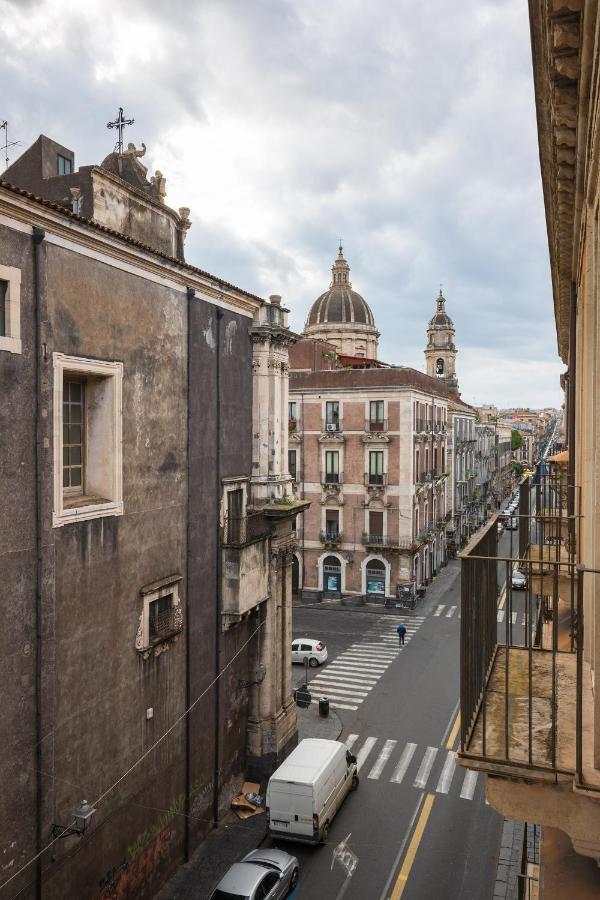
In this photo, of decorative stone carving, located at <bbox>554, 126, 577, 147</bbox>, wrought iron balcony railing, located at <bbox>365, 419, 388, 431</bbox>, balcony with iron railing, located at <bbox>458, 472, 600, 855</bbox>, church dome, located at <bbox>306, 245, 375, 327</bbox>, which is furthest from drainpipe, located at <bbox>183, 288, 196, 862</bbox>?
church dome, located at <bbox>306, 245, 375, 327</bbox>

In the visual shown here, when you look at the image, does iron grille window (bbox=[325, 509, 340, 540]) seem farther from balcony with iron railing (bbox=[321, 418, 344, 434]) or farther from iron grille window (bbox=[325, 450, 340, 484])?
balcony with iron railing (bbox=[321, 418, 344, 434])

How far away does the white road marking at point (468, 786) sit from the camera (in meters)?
20.5

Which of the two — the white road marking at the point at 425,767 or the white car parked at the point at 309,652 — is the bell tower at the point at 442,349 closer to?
the white car parked at the point at 309,652

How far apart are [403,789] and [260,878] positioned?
7.33m

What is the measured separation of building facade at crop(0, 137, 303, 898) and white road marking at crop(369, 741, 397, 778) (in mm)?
3012

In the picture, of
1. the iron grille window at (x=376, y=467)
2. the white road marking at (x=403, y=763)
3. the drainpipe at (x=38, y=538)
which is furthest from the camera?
the iron grille window at (x=376, y=467)

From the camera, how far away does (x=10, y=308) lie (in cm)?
1170

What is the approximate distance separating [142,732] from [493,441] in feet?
258

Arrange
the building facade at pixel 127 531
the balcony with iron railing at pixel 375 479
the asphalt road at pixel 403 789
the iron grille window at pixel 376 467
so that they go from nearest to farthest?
the building facade at pixel 127 531 → the asphalt road at pixel 403 789 → the balcony with iron railing at pixel 375 479 → the iron grille window at pixel 376 467

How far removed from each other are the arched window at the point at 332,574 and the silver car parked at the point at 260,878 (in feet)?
90.6

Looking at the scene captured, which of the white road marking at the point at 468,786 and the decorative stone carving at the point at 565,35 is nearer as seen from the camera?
the decorative stone carving at the point at 565,35

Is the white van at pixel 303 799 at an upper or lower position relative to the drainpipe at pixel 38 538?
lower

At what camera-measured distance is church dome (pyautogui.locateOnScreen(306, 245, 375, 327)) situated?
6512cm

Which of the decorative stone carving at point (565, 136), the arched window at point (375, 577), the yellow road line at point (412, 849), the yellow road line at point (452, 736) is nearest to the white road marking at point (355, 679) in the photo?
the yellow road line at point (452, 736)
